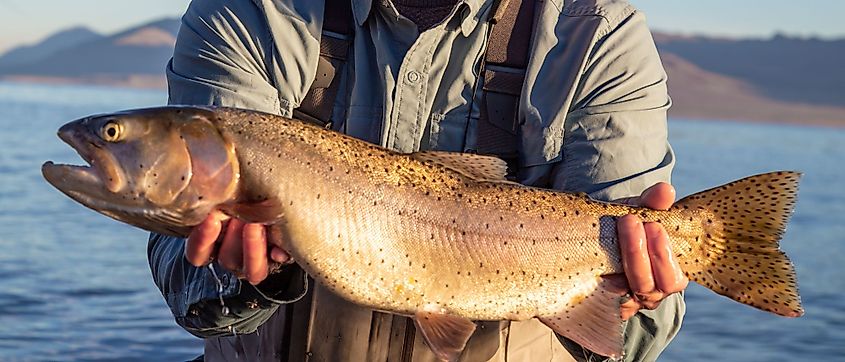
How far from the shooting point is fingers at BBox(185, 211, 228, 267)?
9.84 feet

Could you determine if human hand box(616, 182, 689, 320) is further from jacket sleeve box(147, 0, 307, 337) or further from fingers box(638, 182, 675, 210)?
jacket sleeve box(147, 0, 307, 337)

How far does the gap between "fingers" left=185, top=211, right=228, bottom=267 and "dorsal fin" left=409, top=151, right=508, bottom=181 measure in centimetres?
62

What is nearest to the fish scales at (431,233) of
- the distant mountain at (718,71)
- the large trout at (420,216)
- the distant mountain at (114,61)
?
the large trout at (420,216)

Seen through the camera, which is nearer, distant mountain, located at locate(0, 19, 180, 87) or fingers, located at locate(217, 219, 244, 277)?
fingers, located at locate(217, 219, 244, 277)

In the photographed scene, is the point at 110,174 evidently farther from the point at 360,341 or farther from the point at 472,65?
the point at 472,65

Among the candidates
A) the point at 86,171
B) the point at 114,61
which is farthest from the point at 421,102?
the point at 114,61

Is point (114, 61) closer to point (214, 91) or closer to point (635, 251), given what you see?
point (214, 91)

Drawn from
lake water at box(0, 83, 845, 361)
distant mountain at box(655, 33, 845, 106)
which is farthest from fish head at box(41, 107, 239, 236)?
distant mountain at box(655, 33, 845, 106)

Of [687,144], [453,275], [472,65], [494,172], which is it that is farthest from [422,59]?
[687,144]

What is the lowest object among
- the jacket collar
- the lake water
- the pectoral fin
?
the lake water

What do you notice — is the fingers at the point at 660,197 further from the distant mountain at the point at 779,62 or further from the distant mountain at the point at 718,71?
the distant mountain at the point at 779,62

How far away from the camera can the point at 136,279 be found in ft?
38.2

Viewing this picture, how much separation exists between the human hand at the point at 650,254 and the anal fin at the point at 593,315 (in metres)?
0.06

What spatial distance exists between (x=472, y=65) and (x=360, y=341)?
102 cm
